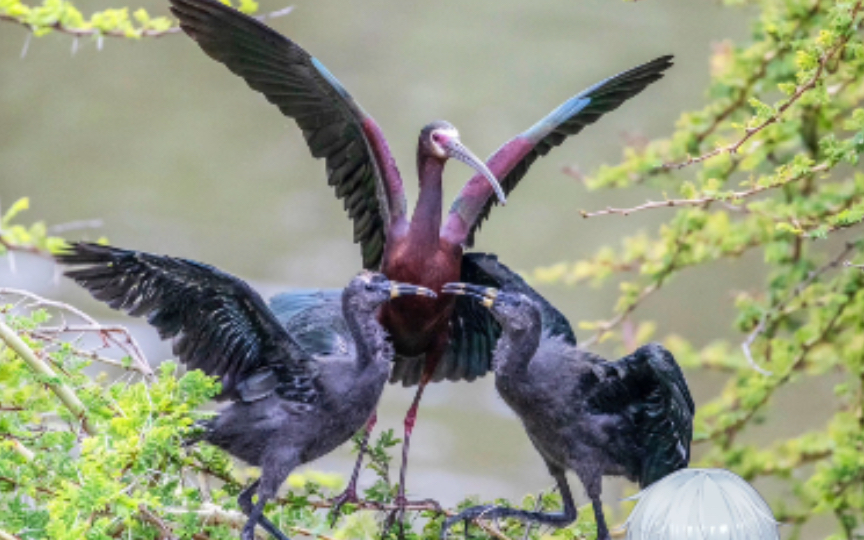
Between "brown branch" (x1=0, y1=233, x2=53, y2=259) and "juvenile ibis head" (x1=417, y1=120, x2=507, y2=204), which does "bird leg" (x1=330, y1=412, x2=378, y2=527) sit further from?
"brown branch" (x1=0, y1=233, x2=53, y2=259)

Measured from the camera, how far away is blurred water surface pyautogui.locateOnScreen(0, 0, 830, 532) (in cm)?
933

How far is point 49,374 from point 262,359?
636 millimetres

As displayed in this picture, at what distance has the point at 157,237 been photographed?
9469 millimetres

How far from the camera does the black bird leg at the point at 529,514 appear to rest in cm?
369

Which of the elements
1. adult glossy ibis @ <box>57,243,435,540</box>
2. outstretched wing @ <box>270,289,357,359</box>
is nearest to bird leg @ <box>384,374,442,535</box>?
adult glossy ibis @ <box>57,243,435,540</box>

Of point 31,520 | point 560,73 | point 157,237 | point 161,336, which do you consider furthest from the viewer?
point 560,73

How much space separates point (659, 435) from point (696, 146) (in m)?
1.90

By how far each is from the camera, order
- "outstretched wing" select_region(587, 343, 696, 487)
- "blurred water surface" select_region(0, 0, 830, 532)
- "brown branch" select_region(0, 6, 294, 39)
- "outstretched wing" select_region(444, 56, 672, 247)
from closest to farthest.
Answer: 1. "outstretched wing" select_region(587, 343, 696, 487)
2. "brown branch" select_region(0, 6, 294, 39)
3. "outstretched wing" select_region(444, 56, 672, 247)
4. "blurred water surface" select_region(0, 0, 830, 532)

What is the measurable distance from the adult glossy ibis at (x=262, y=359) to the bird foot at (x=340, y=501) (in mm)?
165

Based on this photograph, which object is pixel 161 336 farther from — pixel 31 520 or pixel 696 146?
pixel 696 146

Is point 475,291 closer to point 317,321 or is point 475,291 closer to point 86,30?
point 317,321

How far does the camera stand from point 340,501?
152 inches

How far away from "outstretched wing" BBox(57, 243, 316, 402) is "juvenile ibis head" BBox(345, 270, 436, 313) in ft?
0.74

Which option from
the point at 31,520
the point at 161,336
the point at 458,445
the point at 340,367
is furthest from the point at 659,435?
the point at 458,445
